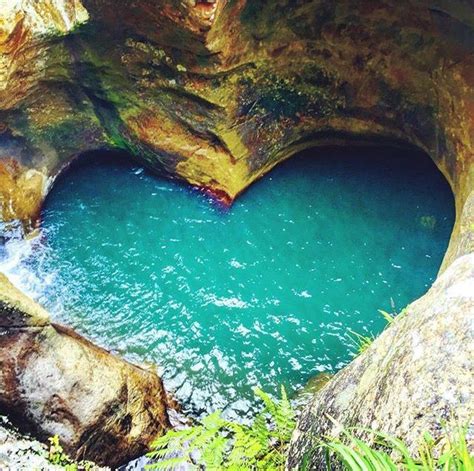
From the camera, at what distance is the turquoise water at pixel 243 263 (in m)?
5.68

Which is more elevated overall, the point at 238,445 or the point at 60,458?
the point at 238,445

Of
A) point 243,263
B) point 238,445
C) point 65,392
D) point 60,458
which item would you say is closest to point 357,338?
point 243,263

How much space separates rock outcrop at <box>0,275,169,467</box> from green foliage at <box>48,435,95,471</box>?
0.25 feet

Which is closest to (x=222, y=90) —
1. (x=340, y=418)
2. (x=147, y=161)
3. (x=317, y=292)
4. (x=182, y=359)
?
(x=147, y=161)

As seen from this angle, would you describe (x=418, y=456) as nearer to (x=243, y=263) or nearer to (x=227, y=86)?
(x=243, y=263)

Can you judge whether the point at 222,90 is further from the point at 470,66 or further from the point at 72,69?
the point at 470,66

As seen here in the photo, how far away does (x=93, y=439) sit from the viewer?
14.0 ft

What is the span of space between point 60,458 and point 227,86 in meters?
5.10

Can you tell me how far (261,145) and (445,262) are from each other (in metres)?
3.46

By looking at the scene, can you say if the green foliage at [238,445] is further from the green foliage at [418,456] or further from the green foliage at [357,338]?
the green foliage at [357,338]

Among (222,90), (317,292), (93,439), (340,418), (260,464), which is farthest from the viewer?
(222,90)

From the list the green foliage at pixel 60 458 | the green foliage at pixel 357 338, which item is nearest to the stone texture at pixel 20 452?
the green foliage at pixel 60 458

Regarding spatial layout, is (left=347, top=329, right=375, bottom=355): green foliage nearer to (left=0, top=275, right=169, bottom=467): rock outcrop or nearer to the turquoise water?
the turquoise water

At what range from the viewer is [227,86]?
6938 millimetres
